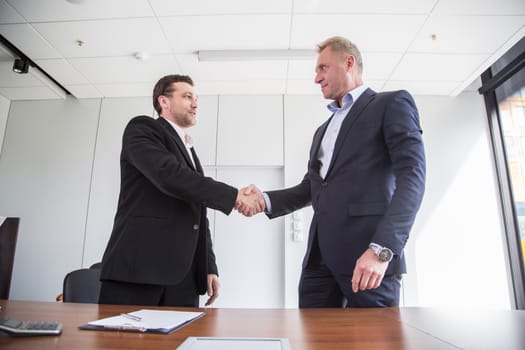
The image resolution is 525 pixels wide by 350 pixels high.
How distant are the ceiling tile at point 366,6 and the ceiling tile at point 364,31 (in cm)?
5

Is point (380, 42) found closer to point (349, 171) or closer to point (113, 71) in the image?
point (349, 171)

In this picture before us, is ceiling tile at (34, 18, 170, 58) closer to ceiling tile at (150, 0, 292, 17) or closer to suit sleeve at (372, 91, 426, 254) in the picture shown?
ceiling tile at (150, 0, 292, 17)

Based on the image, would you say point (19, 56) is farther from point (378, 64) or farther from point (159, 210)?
point (378, 64)

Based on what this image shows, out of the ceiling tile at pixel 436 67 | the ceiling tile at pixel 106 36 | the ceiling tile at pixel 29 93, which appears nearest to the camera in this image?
the ceiling tile at pixel 106 36

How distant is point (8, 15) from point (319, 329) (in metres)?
3.46

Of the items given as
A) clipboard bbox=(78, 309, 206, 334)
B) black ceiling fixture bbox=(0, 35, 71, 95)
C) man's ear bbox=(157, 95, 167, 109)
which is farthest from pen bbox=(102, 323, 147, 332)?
black ceiling fixture bbox=(0, 35, 71, 95)

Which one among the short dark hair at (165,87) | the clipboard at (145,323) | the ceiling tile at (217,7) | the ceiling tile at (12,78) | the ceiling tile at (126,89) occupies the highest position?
the ceiling tile at (217,7)

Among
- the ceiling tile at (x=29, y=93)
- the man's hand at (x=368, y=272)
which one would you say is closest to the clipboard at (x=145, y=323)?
the man's hand at (x=368, y=272)

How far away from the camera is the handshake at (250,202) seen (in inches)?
66.9

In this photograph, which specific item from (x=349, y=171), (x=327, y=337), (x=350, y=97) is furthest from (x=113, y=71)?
(x=327, y=337)

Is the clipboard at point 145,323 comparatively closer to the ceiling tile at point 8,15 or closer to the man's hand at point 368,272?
the man's hand at point 368,272

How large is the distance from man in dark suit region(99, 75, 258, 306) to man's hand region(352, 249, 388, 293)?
68 cm

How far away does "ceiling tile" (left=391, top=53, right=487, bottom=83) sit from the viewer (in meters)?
3.21

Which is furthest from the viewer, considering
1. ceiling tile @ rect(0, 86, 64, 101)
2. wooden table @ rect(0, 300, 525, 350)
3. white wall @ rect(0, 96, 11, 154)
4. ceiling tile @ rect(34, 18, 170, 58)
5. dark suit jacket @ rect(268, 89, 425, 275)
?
white wall @ rect(0, 96, 11, 154)
